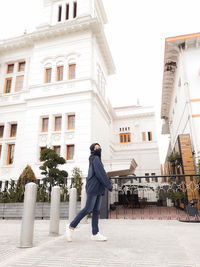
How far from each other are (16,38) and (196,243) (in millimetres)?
21670

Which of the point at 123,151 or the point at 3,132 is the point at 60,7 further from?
the point at 123,151

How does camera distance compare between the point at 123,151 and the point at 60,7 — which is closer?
the point at 60,7

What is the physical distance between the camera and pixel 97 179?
13.0ft

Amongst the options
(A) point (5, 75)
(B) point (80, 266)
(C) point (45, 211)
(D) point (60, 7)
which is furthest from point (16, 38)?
(B) point (80, 266)

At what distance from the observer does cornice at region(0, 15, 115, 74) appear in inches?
690

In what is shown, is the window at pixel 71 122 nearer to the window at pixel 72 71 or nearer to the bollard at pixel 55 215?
the window at pixel 72 71

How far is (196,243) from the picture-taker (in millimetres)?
3533

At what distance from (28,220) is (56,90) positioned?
1472 cm

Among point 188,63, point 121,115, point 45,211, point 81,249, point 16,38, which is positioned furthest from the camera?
point 121,115

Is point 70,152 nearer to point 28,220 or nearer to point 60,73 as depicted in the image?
point 60,73

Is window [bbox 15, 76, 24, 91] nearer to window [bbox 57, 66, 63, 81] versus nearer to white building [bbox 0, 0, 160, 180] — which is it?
white building [bbox 0, 0, 160, 180]

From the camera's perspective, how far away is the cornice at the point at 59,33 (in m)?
17.5

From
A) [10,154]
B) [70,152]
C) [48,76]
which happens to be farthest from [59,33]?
[10,154]

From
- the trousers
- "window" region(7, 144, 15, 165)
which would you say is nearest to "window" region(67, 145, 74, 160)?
"window" region(7, 144, 15, 165)
